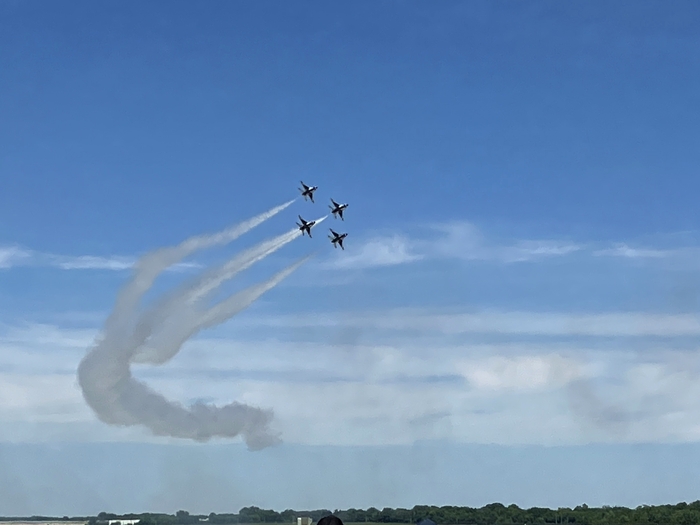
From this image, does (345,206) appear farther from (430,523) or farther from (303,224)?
(430,523)

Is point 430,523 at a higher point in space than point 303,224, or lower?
lower

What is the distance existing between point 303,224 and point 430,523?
80042 millimetres

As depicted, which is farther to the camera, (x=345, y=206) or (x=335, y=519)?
(x=345, y=206)

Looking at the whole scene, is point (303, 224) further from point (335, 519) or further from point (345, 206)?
point (335, 519)

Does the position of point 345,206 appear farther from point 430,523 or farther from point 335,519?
point 335,519

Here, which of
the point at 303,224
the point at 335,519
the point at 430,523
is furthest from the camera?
the point at 303,224

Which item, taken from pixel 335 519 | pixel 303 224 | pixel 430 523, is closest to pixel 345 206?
pixel 303 224

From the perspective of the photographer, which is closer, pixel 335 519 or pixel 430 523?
pixel 335 519

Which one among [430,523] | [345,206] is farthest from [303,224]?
[430,523]

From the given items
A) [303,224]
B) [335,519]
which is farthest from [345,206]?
[335,519]

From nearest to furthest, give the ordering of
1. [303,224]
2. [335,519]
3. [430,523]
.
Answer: [335,519]
[430,523]
[303,224]

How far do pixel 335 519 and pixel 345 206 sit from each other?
12221cm

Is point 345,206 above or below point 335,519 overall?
above

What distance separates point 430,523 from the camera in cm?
5988
